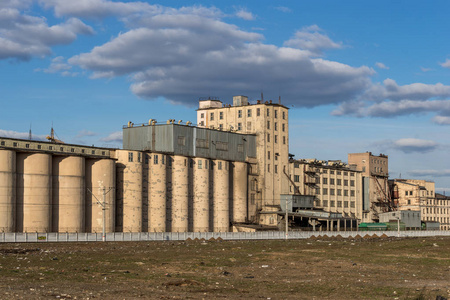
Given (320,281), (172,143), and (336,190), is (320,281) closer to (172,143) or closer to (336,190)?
(172,143)

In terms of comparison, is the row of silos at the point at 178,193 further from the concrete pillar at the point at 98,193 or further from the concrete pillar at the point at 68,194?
the concrete pillar at the point at 68,194

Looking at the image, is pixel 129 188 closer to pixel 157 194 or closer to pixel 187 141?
pixel 157 194

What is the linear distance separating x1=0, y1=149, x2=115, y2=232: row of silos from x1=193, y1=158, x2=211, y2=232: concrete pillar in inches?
853

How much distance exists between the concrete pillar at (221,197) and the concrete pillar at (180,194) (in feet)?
29.8

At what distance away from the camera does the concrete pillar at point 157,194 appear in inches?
4609

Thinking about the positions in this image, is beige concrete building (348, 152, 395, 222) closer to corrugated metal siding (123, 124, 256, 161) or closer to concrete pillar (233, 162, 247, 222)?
concrete pillar (233, 162, 247, 222)

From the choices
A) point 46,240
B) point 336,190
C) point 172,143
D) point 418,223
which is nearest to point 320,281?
point 46,240

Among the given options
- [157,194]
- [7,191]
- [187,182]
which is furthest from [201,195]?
[7,191]

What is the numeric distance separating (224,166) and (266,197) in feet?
50.9

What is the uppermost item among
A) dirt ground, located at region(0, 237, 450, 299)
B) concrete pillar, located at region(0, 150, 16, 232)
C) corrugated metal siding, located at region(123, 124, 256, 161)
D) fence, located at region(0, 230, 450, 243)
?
corrugated metal siding, located at region(123, 124, 256, 161)

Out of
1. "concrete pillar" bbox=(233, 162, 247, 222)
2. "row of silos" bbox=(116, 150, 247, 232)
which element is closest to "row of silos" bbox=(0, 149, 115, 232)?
"row of silos" bbox=(116, 150, 247, 232)

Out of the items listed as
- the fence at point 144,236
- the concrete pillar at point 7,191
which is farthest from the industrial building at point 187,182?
the fence at point 144,236

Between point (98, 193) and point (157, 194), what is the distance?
1338 centimetres

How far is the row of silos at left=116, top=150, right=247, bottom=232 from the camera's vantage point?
11388 cm
